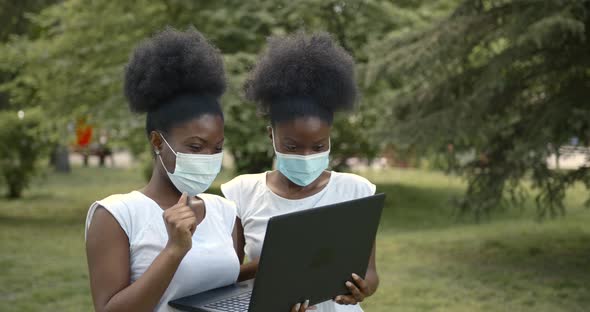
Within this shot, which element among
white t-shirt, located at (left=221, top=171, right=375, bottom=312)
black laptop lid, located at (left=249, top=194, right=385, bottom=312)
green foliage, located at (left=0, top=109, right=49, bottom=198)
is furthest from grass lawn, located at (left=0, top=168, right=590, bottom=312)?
black laptop lid, located at (left=249, top=194, right=385, bottom=312)

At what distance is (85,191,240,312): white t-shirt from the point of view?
249cm

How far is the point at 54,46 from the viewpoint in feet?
42.9

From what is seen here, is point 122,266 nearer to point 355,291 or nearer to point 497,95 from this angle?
point 355,291

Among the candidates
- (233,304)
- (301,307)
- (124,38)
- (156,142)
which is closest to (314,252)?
(301,307)

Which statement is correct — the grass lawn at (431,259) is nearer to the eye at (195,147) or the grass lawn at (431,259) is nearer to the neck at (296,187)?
the neck at (296,187)

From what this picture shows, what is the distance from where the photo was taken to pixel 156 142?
8.79 feet

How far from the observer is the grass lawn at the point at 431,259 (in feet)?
25.5

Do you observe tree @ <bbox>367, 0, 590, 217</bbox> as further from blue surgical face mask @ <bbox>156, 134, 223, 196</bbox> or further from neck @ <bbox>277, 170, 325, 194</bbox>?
blue surgical face mask @ <bbox>156, 134, 223, 196</bbox>

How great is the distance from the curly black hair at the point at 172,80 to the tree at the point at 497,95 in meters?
5.87

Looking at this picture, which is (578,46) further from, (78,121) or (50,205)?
(50,205)

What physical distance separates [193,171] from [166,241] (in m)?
0.25

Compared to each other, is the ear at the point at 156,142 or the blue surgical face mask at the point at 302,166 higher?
the ear at the point at 156,142

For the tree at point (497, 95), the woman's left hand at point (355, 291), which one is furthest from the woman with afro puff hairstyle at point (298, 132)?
the tree at point (497, 95)

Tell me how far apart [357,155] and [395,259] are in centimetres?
629
